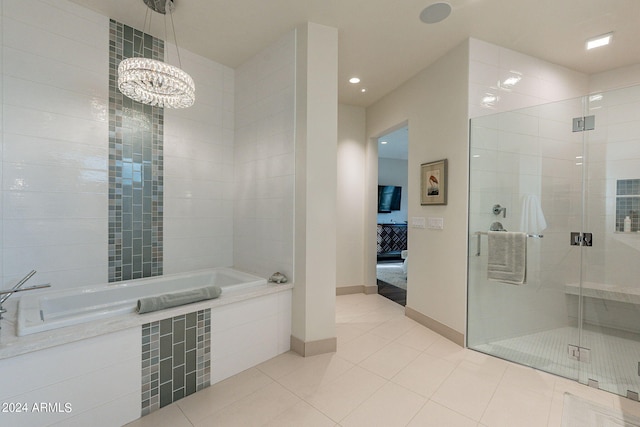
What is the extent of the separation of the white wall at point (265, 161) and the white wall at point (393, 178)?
221 inches

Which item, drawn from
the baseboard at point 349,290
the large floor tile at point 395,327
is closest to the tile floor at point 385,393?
the large floor tile at point 395,327

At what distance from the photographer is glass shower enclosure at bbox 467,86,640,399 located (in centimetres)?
226

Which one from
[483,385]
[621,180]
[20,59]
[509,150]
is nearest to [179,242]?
[20,59]

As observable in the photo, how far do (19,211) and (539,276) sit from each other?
458 centimetres

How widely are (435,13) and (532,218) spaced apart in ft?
6.75

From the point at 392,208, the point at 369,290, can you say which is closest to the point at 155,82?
the point at 369,290

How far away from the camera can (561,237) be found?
8.18ft

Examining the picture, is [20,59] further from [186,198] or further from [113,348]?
[113,348]

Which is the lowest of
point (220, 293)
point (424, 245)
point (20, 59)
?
point (220, 293)

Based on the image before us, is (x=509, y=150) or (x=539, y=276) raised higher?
(x=509, y=150)

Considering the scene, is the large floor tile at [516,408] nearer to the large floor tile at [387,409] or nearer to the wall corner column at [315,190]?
the large floor tile at [387,409]

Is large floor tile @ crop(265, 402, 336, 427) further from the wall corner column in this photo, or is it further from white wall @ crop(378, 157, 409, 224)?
white wall @ crop(378, 157, 409, 224)

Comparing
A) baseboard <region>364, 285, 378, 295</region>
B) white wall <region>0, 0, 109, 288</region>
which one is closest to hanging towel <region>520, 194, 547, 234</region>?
baseboard <region>364, 285, 378, 295</region>

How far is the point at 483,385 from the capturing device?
2.01 m
